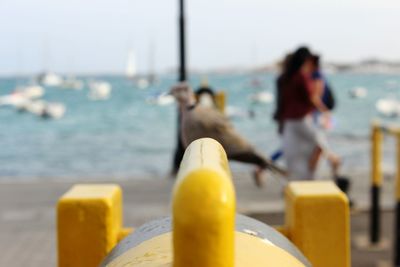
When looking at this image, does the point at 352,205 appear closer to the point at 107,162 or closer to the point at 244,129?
the point at 107,162

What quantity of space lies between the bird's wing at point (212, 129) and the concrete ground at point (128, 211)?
1.94 metres

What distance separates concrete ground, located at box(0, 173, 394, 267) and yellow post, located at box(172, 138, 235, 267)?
13.8 ft

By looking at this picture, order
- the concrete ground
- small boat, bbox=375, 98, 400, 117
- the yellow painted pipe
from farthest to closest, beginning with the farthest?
small boat, bbox=375, 98, 400, 117
the yellow painted pipe
the concrete ground

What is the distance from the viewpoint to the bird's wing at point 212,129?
415cm

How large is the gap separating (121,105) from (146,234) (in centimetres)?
6219

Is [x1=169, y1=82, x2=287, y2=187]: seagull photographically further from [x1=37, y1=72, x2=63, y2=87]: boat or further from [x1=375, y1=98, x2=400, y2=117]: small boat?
[x1=37, y1=72, x2=63, y2=87]: boat

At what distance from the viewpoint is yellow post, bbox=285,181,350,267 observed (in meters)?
2.91

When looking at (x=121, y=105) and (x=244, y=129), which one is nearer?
(x=244, y=129)

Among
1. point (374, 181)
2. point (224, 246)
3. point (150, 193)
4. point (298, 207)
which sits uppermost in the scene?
point (224, 246)

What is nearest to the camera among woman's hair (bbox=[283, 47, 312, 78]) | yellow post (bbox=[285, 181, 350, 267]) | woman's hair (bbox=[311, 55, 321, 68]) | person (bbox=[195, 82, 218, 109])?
yellow post (bbox=[285, 181, 350, 267])

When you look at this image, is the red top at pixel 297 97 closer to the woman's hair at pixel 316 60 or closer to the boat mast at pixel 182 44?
the woman's hair at pixel 316 60

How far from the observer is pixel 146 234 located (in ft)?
7.32

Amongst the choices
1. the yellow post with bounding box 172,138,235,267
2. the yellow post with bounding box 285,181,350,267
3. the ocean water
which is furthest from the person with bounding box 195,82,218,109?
the yellow post with bounding box 172,138,235,267

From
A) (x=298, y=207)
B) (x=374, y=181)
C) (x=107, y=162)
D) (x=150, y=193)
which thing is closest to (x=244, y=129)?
(x=107, y=162)
